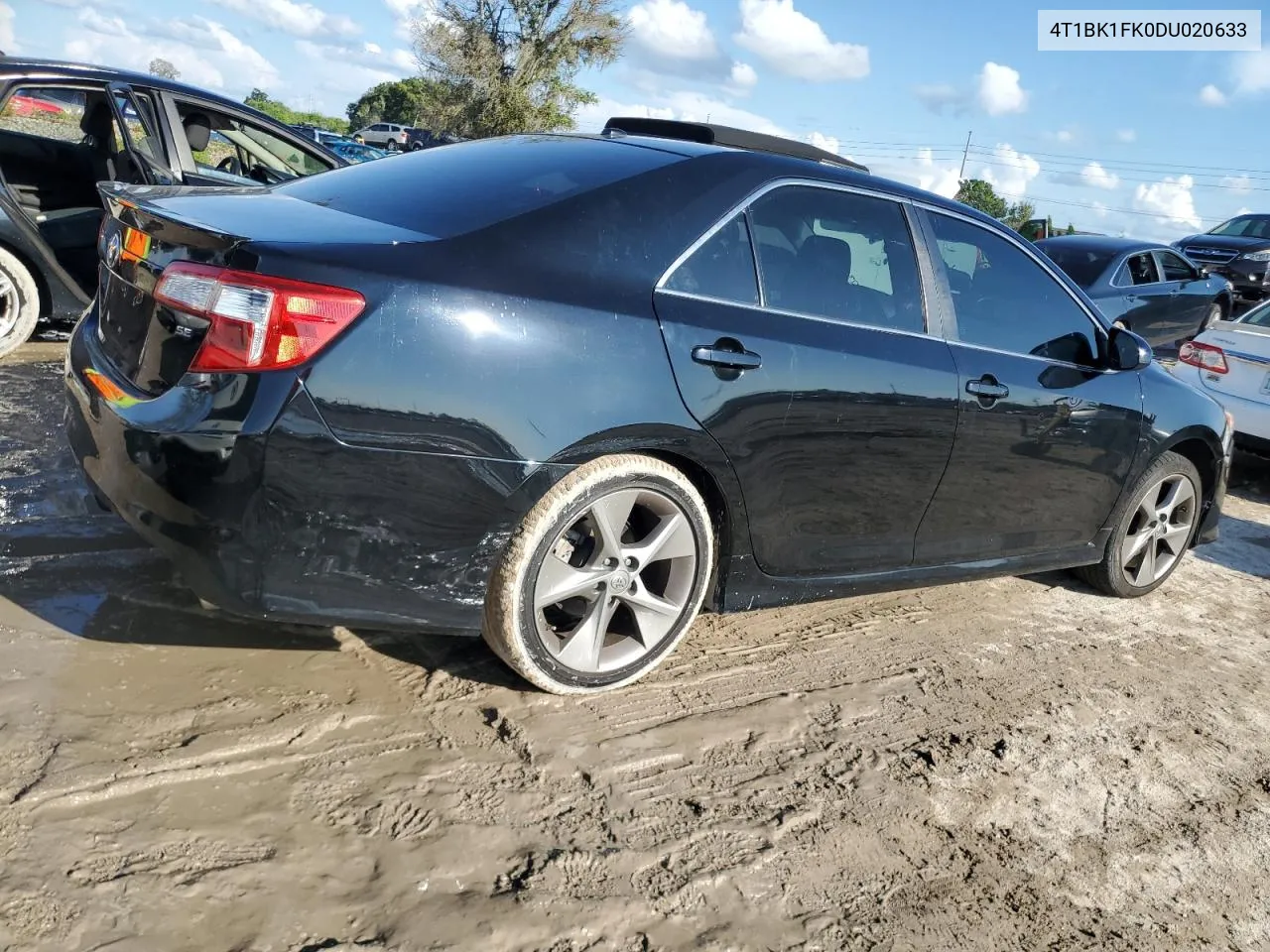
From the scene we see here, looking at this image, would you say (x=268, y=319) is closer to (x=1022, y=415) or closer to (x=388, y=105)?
(x=1022, y=415)

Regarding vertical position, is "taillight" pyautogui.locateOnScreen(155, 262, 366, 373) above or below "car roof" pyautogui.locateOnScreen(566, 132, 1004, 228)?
below

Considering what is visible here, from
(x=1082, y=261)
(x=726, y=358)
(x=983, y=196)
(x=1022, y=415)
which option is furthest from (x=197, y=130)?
(x=983, y=196)

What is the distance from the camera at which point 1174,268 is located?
12.0 metres

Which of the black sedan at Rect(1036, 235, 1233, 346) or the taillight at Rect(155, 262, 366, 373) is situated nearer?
the taillight at Rect(155, 262, 366, 373)

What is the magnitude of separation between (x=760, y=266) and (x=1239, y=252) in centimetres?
1708

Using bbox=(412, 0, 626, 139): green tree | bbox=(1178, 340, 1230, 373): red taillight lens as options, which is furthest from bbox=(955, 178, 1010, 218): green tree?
bbox=(1178, 340, 1230, 373): red taillight lens

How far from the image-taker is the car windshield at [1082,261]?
1073 centimetres

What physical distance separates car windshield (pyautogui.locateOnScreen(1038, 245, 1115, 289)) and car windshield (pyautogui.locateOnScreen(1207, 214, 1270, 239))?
949 cm

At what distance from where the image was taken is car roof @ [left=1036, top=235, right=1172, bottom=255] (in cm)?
1104

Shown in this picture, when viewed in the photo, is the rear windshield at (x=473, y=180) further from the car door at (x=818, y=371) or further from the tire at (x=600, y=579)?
the tire at (x=600, y=579)

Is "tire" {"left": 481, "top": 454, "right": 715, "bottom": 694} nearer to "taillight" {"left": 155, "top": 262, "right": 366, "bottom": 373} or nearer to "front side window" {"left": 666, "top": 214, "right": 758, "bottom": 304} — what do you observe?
"front side window" {"left": 666, "top": 214, "right": 758, "bottom": 304}

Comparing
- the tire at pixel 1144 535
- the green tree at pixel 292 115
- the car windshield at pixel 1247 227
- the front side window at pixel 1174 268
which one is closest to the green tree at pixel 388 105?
the green tree at pixel 292 115

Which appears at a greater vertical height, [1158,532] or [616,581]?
[616,581]

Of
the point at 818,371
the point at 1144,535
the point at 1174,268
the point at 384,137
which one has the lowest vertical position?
the point at 1144,535
